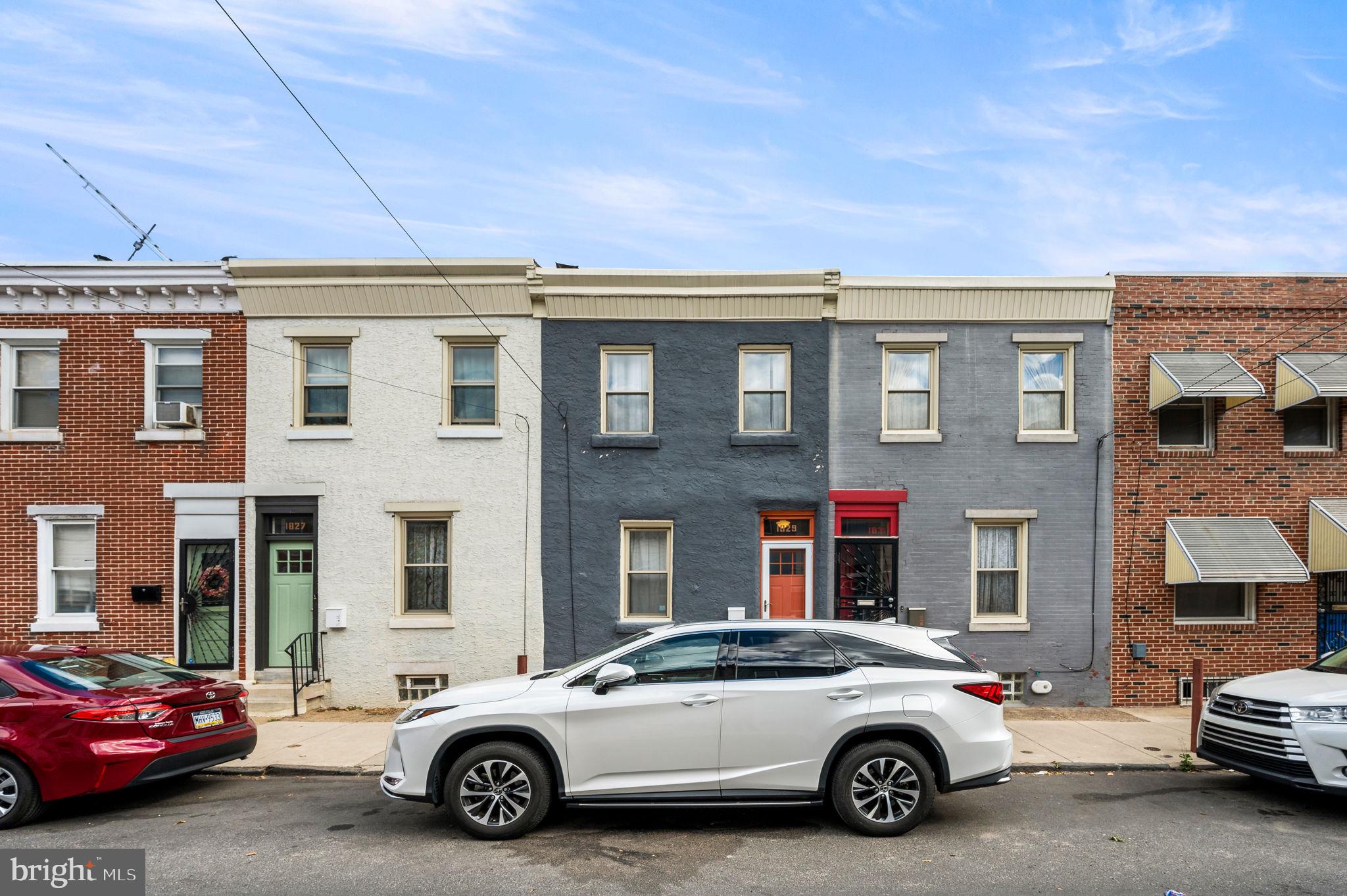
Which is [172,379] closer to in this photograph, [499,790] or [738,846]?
[499,790]

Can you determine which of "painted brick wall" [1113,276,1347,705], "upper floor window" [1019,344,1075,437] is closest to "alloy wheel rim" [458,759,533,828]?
"upper floor window" [1019,344,1075,437]

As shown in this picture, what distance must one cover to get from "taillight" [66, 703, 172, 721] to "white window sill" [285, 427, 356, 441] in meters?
5.84

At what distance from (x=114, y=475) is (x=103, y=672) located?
605 cm

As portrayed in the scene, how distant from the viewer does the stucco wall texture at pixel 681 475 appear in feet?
40.5

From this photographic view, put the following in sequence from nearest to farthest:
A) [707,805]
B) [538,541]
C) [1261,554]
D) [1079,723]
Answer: [707,805], [1079,723], [1261,554], [538,541]

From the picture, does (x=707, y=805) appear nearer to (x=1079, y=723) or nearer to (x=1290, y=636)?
(x=1079, y=723)

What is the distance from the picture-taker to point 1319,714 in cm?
708

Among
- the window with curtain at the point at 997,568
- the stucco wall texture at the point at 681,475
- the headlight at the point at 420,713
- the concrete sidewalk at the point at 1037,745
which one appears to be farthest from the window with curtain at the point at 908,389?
the headlight at the point at 420,713

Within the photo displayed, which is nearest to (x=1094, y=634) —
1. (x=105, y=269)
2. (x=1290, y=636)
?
(x=1290, y=636)

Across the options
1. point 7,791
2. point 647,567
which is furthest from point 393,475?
point 7,791

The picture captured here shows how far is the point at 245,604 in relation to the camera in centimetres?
1242

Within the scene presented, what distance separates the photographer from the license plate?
7457 mm

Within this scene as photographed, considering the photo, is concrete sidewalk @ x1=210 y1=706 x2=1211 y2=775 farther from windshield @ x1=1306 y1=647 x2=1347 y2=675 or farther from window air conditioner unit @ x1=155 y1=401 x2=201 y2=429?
window air conditioner unit @ x1=155 y1=401 x2=201 y2=429

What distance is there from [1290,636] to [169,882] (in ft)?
45.9
